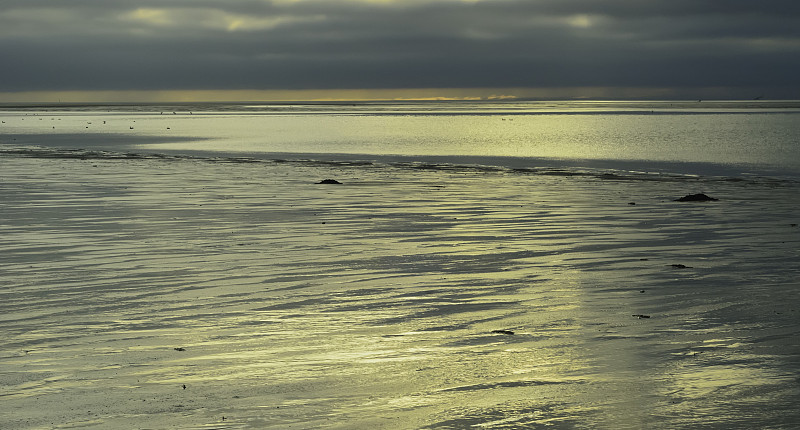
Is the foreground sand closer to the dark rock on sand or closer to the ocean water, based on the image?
the ocean water

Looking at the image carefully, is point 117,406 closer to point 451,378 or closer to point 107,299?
point 451,378

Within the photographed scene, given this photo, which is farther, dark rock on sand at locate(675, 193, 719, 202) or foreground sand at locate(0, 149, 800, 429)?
dark rock on sand at locate(675, 193, 719, 202)

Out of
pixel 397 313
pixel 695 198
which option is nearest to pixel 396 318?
pixel 397 313

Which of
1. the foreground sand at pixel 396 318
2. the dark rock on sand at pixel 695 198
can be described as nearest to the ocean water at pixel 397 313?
the foreground sand at pixel 396 318

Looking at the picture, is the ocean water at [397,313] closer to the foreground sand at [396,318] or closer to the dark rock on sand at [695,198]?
the foreground sand at [396,318]

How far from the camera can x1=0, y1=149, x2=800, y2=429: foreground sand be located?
6840mm

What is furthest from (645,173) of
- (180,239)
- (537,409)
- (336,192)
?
(537,409)

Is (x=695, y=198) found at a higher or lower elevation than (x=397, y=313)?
lower

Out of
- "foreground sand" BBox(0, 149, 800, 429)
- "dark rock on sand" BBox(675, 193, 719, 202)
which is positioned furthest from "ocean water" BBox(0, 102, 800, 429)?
"dark rock on sand" BBox(675, 193, 719, 202)

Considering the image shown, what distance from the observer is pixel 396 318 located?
9734mm

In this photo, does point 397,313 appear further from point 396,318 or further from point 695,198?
point 695,198

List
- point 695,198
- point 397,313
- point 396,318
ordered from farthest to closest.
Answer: point 695,198 < point 397,313 < point 396,318

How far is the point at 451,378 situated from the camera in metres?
7.52

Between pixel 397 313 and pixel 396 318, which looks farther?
pixel 397 313
